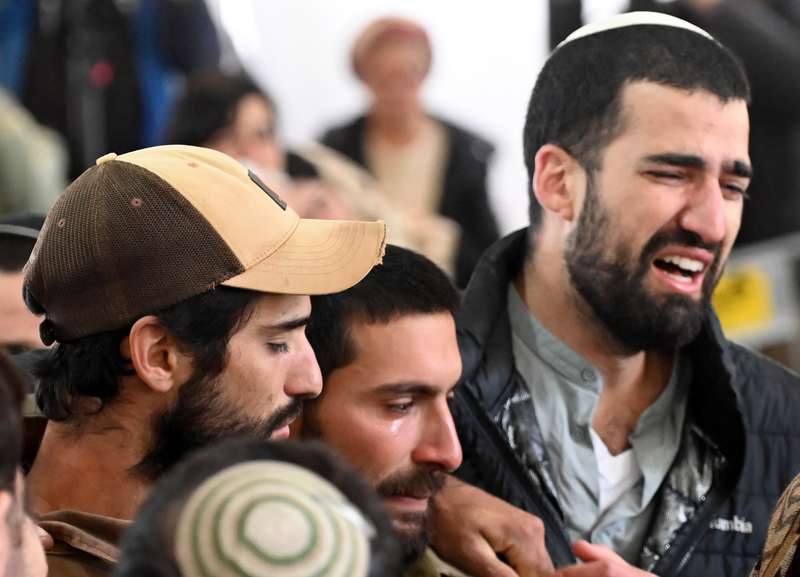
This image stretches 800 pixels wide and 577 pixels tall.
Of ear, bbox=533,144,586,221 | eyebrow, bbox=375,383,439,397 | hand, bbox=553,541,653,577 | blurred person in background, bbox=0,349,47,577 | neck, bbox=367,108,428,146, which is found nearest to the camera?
blurred person in background, bbox=0,349,47,577

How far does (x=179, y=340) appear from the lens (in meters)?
1.47

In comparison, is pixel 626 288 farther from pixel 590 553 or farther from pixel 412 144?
pixel 412 144

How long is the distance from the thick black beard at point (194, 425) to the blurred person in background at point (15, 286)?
85 centimetres

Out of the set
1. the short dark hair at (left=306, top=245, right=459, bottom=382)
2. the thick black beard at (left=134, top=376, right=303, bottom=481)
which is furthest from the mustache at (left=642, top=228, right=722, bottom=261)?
the thick black beard at (left=134, top=376, right=303, bottom=481)

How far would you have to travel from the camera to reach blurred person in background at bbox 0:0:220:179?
403 centimetres

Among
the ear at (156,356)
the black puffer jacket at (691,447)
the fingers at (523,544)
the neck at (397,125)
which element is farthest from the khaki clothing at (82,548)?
the neck at (397,125)

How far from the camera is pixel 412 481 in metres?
1.74

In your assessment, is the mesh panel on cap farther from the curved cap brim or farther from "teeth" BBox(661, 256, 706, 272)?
"teeth" BBox(661, 256, 706, 272)

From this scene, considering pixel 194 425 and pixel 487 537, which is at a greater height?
pixel 194 425

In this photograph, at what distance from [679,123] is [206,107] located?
2.06 m

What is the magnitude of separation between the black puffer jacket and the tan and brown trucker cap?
0.56m

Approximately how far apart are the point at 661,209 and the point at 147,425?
1.01 m

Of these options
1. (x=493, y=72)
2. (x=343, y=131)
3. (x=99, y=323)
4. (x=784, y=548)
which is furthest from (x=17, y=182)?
(x=784, y=548)

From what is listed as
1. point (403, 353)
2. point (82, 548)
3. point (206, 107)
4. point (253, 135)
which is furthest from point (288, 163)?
point (82, 548)
